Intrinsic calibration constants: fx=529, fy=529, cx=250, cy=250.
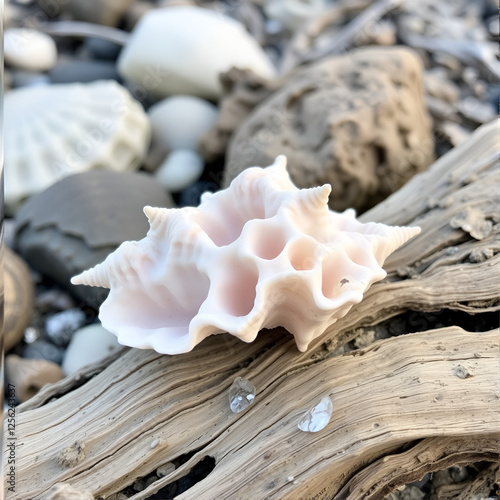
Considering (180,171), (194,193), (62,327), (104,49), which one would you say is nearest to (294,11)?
(104,49)

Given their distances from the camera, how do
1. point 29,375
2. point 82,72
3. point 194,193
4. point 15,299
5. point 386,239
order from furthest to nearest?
point 82,72
point 194,193
point 15,299
point 29,375
point 386,239

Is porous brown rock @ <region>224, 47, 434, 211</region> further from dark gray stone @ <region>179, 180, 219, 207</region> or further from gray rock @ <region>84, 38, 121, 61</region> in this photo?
gray rock @ <region>84, 38, 121, 61</region>

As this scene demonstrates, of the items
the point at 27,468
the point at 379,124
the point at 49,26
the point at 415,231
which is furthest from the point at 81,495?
the point at 49,26

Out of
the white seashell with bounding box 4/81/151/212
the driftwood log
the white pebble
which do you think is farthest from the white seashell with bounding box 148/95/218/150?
the driftwood log

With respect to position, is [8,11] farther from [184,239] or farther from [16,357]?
[184,239]

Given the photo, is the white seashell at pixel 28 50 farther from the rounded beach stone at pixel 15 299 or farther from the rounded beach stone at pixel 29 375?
the rounded beach stone at pixel 29 375

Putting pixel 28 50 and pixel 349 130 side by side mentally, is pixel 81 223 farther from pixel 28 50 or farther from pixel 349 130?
pixel 28 50

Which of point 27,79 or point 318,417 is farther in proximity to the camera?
point 27,79
